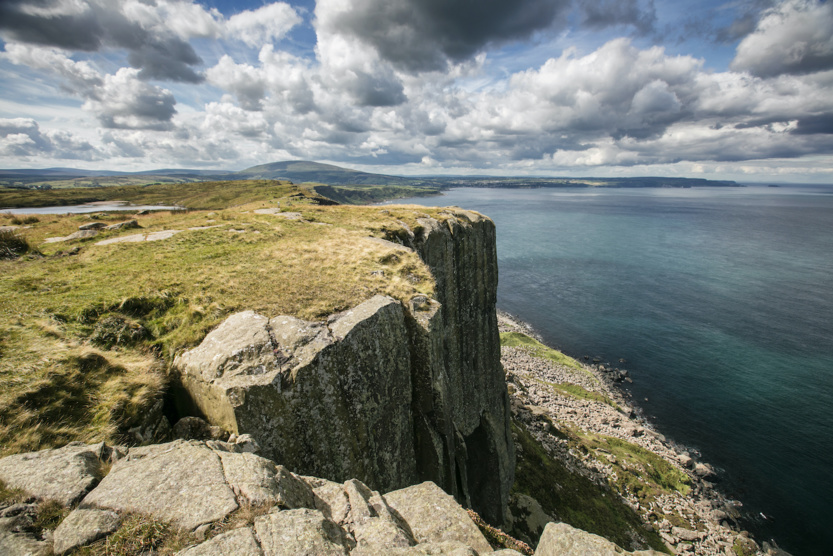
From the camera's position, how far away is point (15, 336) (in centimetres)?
1191

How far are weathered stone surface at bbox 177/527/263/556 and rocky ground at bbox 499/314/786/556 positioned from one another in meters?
46.2

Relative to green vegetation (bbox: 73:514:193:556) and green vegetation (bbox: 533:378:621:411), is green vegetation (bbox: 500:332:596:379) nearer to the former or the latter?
green vegetation (bbox: 533:378:621:411)

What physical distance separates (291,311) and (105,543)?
8849 millimetres

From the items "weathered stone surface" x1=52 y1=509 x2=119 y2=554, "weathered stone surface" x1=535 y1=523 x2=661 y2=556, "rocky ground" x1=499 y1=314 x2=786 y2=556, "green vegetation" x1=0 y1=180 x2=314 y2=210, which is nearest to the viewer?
"weathered stone surface" x1=52 y1=509 x2=119 y2=554

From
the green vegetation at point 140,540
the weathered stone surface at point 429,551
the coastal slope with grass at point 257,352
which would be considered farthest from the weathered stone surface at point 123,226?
the weathered stone surface at point 429,551

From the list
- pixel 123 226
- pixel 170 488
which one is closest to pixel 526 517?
pixel 170 488

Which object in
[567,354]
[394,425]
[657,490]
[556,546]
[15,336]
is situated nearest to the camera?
[556,546]

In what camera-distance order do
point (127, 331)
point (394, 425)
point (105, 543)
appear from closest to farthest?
point (105, 543)
point (127, 331)
point (394, 425)

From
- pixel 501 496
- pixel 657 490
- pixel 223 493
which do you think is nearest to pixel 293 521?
pixel 223 493

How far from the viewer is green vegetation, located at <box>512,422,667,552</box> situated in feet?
117

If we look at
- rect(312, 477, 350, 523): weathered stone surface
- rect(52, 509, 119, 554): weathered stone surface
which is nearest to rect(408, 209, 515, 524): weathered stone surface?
rect(312, 477, 350, 523): weathered stone surface

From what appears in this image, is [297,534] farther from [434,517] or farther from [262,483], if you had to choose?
[434,517]

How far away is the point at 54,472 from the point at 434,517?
903 centimetres

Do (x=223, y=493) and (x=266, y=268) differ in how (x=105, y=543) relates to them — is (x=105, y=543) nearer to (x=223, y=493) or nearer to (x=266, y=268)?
(x=223, y=493)
